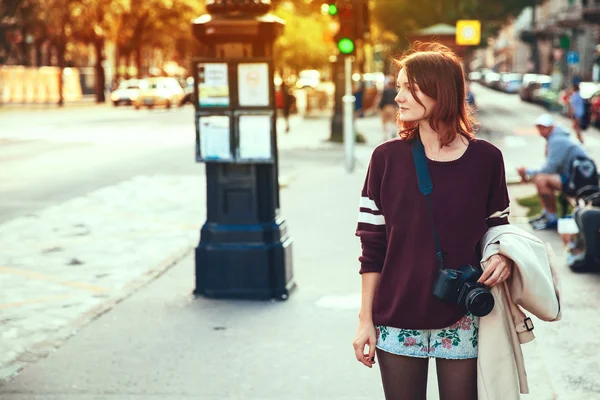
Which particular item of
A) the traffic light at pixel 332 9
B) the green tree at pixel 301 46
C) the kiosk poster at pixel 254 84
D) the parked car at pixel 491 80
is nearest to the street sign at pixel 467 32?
the traffic light at pixel 332 9

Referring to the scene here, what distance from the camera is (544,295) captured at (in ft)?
9.87

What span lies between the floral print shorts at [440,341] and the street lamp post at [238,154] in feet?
14.1

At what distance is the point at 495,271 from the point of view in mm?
2963

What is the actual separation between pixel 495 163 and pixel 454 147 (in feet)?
0.44

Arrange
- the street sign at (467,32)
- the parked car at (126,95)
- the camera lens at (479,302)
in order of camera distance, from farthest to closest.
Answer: the parked car at (126,95)
the street sign at (467,32)
the camera lens at (479,302)

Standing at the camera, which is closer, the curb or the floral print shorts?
the floral print shorts

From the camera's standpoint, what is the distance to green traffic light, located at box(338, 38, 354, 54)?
17.0m

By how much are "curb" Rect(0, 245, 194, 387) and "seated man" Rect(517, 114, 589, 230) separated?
4.02m

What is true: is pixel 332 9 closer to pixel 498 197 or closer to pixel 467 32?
pixel 498 197

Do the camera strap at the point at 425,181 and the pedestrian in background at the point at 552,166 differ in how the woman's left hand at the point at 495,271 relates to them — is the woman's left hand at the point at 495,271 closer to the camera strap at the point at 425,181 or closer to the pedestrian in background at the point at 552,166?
the camera strap at the point at 425,181

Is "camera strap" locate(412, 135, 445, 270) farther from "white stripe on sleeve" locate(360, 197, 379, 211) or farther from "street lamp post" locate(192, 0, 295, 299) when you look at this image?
"street lamp post" locate(192, 0, 295, 299)

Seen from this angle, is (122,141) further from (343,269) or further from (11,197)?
(343,269)

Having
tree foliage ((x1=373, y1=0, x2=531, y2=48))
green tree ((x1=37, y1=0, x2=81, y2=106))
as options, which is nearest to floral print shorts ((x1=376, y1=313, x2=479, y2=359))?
tree foliage ((x1=373, y1=0, x2=531, y2=48))

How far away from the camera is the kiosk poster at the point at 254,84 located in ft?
23.8
